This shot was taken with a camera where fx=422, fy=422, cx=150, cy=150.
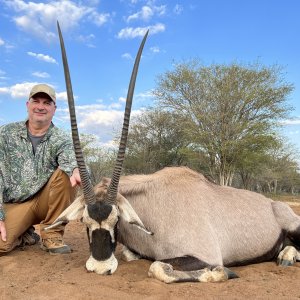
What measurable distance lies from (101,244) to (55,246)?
2.08m

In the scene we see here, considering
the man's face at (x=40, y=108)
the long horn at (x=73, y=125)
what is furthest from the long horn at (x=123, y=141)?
the man's face at (x=40, y=108)

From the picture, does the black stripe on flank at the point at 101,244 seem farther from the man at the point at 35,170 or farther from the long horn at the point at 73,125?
the man at the point at 35,170

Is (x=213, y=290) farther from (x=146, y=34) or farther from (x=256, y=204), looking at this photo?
(x=146, y=34)

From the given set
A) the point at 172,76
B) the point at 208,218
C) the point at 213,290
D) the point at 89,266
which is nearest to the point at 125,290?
the point at 89,266

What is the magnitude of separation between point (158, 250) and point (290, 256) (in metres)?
1.91

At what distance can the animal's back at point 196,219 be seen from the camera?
4.73 meters

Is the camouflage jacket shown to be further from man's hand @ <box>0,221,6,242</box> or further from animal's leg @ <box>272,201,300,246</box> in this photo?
animal's leg @ <box>272,201,300,246</box>

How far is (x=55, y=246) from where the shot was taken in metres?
6.16

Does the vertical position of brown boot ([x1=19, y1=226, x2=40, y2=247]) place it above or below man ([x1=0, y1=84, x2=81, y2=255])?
below

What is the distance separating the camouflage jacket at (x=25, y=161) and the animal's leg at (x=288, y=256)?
124 inches

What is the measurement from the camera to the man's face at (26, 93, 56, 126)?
611cm

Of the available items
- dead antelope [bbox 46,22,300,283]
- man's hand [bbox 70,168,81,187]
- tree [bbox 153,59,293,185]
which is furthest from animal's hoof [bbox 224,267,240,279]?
tree [bbox 153,59,293,185]

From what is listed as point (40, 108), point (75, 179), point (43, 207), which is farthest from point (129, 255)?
point (40, 108)

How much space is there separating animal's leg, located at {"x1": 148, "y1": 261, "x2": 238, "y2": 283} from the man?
2168mm
